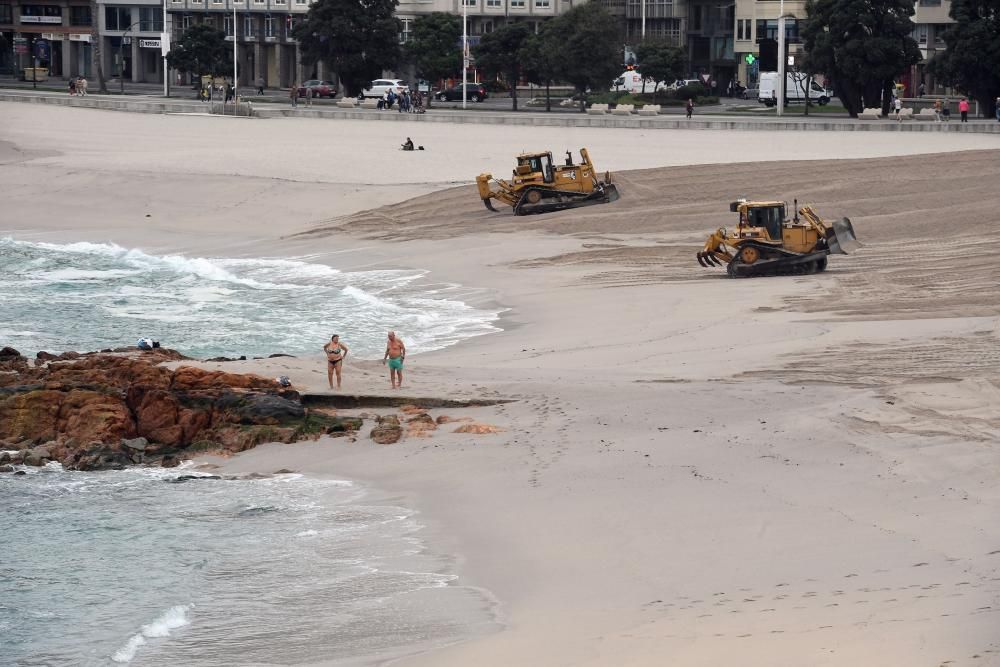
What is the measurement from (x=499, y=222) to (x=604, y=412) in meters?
21.8

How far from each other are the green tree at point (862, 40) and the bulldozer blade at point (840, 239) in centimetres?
3533

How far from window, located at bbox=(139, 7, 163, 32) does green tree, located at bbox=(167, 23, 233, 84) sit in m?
16.3

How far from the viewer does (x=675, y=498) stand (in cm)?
1503

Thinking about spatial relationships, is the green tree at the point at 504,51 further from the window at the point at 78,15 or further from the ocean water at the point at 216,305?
the ocean water at the point at 216,305

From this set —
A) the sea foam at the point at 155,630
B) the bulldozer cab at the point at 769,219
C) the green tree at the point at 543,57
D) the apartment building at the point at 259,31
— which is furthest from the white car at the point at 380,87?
the sea foam at the point at 155,630

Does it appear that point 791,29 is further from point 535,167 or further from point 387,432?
point 387,432

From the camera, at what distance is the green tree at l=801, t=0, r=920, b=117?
2525 inches

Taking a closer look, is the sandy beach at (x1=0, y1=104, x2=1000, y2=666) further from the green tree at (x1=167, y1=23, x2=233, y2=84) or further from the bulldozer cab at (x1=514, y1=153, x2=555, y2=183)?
the green tree at (x1=167, y1=23, x2=233, y2=84)

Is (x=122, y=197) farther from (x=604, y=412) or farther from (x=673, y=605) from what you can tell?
(x=673, y=605)

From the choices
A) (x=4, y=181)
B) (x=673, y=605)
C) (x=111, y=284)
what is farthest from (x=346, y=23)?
(x=673, y=605)

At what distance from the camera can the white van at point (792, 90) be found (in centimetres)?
7894

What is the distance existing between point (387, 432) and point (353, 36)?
2536 inches

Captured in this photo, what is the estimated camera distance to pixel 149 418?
1914cm

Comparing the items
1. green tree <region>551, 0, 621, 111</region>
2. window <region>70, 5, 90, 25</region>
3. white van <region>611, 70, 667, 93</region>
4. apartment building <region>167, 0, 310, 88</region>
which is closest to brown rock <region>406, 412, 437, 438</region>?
green tree <region>551, 0, 621, 111</region>
